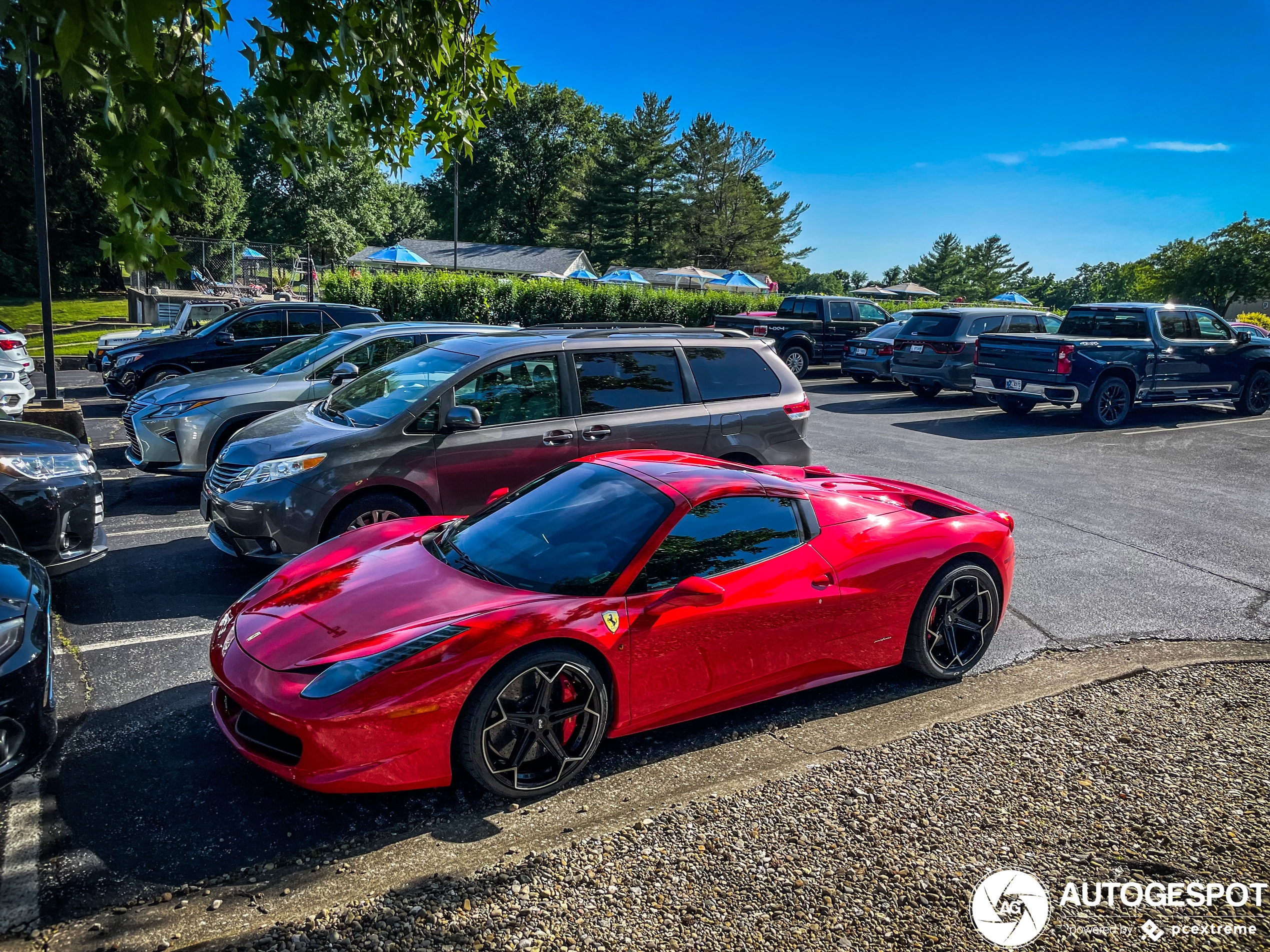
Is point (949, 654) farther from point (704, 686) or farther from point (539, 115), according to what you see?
point (539, 115)

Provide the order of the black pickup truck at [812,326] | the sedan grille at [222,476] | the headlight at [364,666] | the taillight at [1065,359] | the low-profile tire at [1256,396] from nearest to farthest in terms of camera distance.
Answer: the headlight at [364,666] → the sedan grille at [222,476] → the taillight at [1065,359] → the low-profile tire at [1256,396] → the black pickup truck at [812,326]

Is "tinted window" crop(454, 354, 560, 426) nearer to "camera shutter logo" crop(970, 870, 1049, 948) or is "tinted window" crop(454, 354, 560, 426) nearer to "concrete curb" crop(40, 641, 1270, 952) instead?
"concrete curb" crop(40, 641, 1270, 952)

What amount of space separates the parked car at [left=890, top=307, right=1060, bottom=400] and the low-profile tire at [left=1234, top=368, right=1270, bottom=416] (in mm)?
3652

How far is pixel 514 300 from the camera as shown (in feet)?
87.2

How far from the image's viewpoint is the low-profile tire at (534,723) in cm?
334

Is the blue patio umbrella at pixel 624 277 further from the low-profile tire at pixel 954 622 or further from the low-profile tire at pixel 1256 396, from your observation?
the low-profile tire at pixel 954 622

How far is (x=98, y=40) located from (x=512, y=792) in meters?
3.04

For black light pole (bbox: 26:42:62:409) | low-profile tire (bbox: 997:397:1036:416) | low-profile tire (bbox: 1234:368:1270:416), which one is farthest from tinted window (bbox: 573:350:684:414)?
low-profile tire (bbox: 1234:368:1270:416)

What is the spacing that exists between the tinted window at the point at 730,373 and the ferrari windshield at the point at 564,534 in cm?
270

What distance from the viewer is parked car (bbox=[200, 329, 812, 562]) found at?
5.75 m

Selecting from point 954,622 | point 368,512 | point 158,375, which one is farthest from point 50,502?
point 158,375

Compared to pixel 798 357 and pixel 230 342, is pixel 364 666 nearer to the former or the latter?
pixel 230 342

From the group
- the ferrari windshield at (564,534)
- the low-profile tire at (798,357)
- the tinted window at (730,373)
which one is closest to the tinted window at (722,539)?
the ferrari windshield at (564,534)

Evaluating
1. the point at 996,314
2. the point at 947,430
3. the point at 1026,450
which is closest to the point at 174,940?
the point at 1026,450
